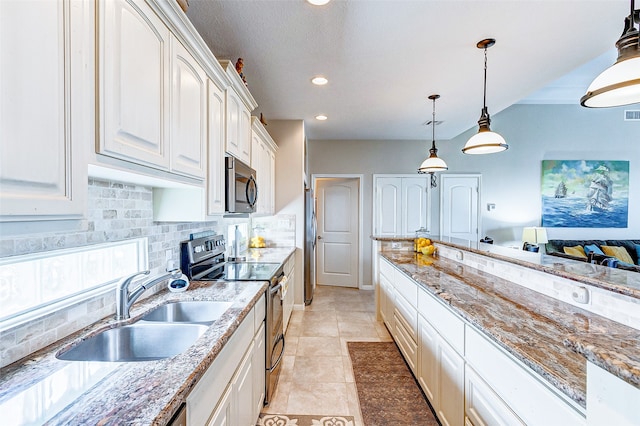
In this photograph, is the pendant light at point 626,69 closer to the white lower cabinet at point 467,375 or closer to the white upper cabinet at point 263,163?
the white lower cabinet at point 467,375

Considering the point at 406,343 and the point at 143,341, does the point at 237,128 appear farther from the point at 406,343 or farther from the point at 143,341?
the point at 406,343

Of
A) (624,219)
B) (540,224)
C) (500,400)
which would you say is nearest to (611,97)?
(500,400)

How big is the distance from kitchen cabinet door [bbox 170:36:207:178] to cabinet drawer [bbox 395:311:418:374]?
1.98 meters

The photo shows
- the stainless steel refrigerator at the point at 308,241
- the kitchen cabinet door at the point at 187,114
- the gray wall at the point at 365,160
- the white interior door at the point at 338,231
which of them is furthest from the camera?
the white interior door at the point at 338,231

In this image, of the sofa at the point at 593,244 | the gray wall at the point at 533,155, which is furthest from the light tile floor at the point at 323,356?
the sofa at the point at 593,244

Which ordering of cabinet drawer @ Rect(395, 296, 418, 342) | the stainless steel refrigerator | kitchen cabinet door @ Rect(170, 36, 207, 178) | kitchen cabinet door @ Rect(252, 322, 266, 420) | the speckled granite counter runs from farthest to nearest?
the stainless steel refrigerator, cabinet drawer @ Rect(395, 296, 418, 342), kitchen cabinet door @ Rect(252, 322, 266, 420), kitchen cabinet door @ Rect(170, 36, 207, 178), the speckled granite counter

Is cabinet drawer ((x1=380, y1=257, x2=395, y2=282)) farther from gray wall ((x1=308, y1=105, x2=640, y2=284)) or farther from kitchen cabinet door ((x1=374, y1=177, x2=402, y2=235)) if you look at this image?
gray wall ((x1=308, y1=105, x2=640, y2=284))

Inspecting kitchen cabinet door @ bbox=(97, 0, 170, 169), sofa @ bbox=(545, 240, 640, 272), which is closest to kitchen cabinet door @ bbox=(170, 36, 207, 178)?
kitchen cabinet door @ bbox=(97, 0, 170, 169)

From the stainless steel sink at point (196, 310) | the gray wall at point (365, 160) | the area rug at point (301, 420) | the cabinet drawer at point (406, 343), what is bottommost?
the area rug at point (301, 420)

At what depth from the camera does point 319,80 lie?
2.96m

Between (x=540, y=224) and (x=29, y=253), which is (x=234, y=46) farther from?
(x=540, y=224)

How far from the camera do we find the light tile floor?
2168mm

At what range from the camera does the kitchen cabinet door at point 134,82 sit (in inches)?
35.8

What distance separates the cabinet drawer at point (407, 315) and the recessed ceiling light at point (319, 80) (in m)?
2.16
